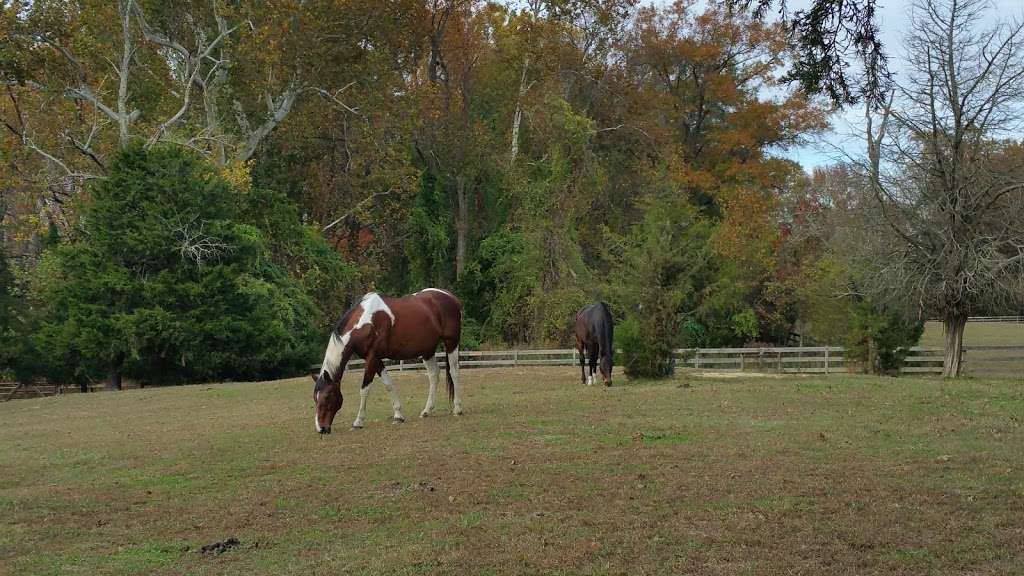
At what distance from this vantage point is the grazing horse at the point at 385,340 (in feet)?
44.7

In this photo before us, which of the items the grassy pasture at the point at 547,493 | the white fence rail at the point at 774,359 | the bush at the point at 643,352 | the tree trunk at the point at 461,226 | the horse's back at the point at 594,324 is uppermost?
the tree trunk at the point at 461,226

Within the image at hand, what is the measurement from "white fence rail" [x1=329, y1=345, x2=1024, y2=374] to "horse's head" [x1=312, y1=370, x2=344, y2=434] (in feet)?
48.6

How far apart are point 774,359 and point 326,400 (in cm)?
2190

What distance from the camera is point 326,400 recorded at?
44.3 ft

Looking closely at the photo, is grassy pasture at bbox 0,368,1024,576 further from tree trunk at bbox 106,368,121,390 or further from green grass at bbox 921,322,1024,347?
green grass at bbox 921,322,1024,347

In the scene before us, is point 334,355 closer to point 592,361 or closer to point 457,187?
point 592,361

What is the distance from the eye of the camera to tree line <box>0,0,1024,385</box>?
78.7ft

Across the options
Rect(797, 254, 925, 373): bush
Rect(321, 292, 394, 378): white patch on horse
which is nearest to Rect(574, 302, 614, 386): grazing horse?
Rect(321, 292, 394, 378): white patch on horse

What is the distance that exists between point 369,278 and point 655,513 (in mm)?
36149

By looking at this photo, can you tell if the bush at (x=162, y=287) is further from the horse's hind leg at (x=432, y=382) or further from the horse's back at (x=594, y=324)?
the horse's hind leg at (x=432, y=382)

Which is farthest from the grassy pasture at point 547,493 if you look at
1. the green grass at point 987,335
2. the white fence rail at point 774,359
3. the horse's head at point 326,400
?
the green grass at point 987,335

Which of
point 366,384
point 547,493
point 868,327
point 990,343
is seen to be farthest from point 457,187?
point 547,493

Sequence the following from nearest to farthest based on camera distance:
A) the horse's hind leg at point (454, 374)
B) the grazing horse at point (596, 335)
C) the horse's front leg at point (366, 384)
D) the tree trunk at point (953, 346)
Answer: the horse's front leg at point (366, 384) → the horse's hind leg at point (454, 374) → the grazing horse at point (596, 335) → the tree trunk at point (953, 346)

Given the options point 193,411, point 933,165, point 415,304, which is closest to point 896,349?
point 933,165
